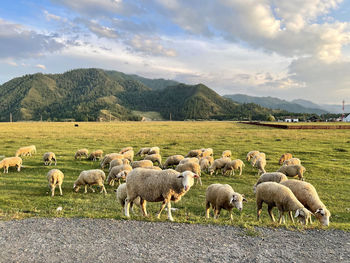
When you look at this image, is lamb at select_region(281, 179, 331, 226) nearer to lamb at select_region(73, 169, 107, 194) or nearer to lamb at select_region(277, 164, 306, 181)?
lamb at select_region(277, 164, 306, 181)

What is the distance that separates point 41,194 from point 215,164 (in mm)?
13108

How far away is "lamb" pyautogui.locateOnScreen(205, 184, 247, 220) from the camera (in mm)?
10328

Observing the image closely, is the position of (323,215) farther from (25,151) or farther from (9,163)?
(25,151)

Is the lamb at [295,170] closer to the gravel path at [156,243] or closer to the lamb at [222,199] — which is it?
the lamb at [222,199]

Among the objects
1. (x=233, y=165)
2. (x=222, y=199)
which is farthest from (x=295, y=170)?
(x=222, y=199)

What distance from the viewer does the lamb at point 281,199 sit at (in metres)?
9.58

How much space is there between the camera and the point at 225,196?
423 inches

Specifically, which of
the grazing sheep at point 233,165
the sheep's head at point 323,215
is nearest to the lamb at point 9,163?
the grazing sheep at point 233,165

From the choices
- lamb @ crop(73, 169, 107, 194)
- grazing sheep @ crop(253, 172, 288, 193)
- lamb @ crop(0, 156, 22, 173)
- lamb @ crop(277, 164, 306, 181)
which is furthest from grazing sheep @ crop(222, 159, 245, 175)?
lamb @ crop(0, 156, 22, 173)

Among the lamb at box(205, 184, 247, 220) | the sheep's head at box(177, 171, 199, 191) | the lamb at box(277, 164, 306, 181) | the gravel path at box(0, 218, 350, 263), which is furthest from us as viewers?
the lamb at box(277, 164, 306, 181)

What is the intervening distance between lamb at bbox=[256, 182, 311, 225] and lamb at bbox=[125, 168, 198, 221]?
368 cm

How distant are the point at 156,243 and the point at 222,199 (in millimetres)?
4554

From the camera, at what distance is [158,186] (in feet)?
31.7

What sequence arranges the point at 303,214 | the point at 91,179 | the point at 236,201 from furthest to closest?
1. the point at 91,179
2. the point at 236,201
3. the point at 303,214
